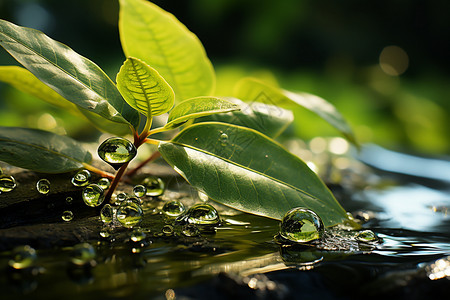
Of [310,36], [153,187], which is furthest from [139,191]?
[310,36]

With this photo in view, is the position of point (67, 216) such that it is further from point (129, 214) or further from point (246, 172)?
point (246, 172)

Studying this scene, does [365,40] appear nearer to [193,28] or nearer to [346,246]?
[193,28]

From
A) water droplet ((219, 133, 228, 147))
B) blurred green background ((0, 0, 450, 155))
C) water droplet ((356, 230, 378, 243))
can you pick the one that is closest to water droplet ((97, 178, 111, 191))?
water droplet ((219, 133, 228, 147))

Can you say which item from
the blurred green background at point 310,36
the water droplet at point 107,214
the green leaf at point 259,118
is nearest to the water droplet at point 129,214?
the water droplet at point 107,214

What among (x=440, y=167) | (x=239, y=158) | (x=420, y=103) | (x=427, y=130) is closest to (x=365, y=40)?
(x=420, y=103)

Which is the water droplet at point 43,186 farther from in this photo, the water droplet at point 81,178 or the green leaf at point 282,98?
the green leaf at point 282,98

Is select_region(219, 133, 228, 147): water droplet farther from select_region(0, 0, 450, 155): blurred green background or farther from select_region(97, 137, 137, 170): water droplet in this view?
select_region(0, 0, 450, 155): blurred green background
